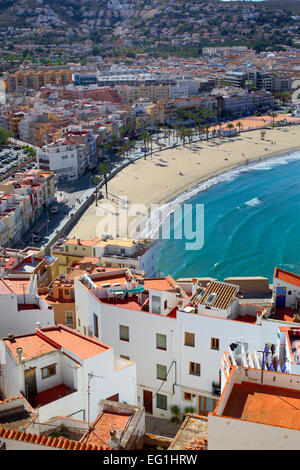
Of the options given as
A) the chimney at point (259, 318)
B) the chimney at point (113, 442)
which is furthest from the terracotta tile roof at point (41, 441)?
the chimney at point (259, 318)

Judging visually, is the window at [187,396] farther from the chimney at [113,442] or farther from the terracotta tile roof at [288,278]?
the chimney at [113,442]

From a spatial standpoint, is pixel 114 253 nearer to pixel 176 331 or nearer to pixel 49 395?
pixel 176 331

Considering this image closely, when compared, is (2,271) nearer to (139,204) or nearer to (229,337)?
(229,337)

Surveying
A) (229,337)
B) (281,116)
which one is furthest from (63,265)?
(281,116)

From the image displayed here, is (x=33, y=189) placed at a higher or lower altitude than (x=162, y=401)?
higher

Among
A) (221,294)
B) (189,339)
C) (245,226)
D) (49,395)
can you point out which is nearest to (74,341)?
(49,395)

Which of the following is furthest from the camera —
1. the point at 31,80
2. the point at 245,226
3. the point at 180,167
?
the point at 31,80
